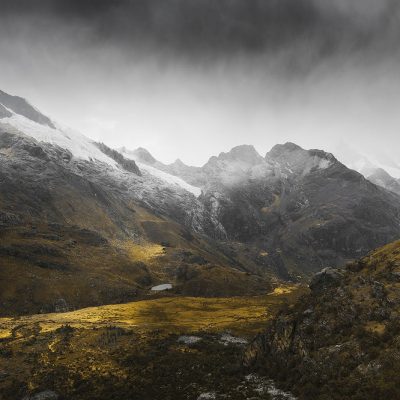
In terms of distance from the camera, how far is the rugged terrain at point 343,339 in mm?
31422

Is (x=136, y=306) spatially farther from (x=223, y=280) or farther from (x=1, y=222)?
(x=1, y=222)

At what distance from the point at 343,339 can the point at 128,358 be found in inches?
1231

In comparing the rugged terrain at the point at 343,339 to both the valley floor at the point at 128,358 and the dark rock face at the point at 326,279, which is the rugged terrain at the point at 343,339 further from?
the valley floor at the point at 128,358

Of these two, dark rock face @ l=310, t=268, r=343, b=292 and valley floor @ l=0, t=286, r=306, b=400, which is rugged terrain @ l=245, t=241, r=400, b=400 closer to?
dark rock face @ l=310, t=268, r=343, b=292

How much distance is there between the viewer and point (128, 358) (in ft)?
182

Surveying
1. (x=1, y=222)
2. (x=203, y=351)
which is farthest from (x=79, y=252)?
(x=203, y=351)

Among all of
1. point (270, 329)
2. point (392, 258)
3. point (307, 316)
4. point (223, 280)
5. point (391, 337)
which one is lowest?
point (223, 280)

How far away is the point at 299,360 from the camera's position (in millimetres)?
39250

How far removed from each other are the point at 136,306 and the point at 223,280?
5676cm

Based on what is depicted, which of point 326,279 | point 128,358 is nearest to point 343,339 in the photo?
point 326,279

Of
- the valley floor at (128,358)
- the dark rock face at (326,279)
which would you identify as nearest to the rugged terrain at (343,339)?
the dark rock face at (326,279)

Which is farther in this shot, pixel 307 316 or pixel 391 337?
pixel 307 316

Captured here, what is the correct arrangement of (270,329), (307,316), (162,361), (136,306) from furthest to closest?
(136,306) < (162,361) < (270,329) < (307,316)

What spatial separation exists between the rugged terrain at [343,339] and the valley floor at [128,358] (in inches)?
126
